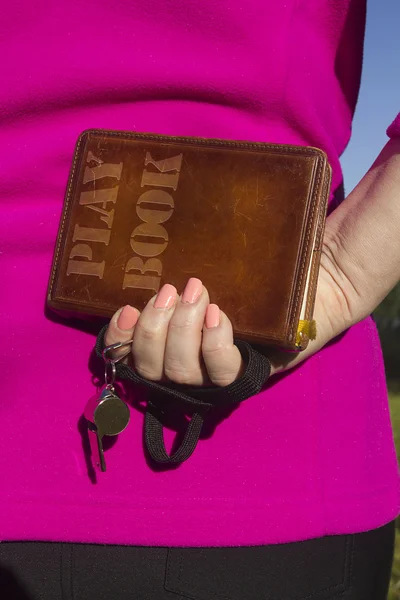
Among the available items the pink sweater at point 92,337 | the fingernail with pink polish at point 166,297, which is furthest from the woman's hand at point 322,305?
the pink sweater at point 92,337

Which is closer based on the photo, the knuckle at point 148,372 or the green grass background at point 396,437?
the knuckle at point 148,372

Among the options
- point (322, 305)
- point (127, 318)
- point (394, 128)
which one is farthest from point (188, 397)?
point (394, 128)

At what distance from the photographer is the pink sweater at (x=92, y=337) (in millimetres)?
1003

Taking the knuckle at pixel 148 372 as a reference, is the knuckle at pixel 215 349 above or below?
above

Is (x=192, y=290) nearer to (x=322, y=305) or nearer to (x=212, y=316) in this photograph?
(x=212, y=316)

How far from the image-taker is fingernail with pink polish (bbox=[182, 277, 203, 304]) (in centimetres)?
94

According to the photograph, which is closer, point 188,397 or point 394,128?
point 188,397

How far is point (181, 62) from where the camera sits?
1.04 m

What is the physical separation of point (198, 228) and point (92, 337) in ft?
0.85

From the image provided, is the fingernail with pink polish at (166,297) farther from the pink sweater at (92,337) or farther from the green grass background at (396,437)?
the green grass background at (396,437)

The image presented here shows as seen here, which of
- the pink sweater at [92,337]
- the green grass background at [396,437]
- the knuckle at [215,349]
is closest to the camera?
the knuckle at [215,349]

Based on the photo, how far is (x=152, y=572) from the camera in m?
1.00

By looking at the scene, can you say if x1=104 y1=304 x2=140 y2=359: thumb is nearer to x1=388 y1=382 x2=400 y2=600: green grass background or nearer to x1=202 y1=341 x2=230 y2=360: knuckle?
x1=202 y1=341 x2=230 y2=360: knuckle

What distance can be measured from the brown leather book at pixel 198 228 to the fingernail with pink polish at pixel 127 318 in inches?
1.9
